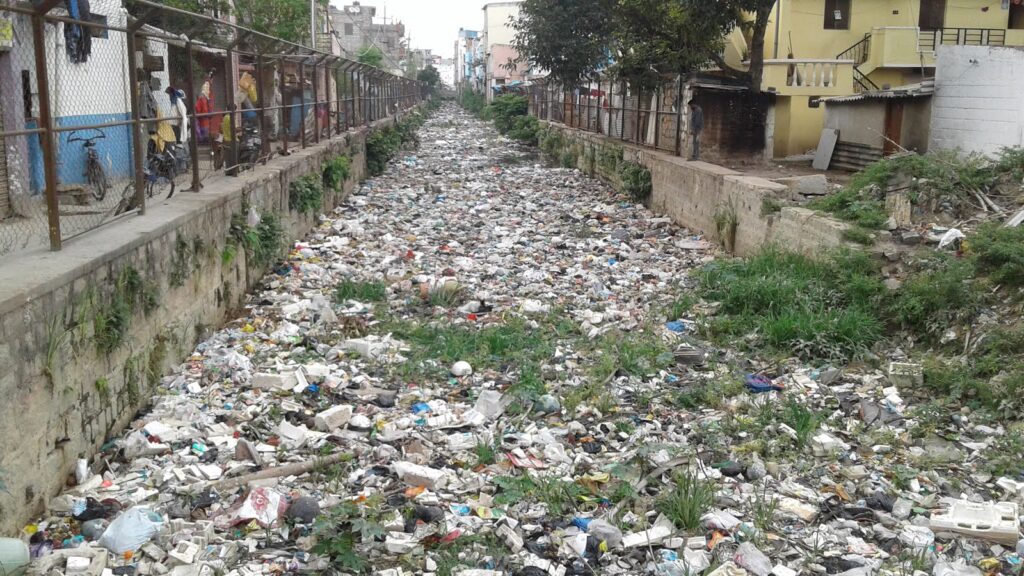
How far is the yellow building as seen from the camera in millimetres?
20766

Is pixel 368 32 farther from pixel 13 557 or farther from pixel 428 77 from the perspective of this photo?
pixel 13 557

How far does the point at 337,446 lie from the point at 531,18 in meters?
18.5

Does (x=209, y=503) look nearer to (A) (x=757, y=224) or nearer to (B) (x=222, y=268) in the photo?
(B) (x=222, y=268)

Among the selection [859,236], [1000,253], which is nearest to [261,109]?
[859,236]

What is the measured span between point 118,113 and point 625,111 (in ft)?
32.2

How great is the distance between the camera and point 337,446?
4.66 meters

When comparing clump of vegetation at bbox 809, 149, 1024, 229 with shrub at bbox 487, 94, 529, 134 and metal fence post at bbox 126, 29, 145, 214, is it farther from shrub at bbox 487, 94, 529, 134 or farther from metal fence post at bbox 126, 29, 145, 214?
shrub at bbox 487, 94, 529, 134

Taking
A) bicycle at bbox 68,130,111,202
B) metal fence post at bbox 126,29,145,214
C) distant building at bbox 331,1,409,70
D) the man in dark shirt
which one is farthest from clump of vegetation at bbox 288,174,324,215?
distant building at bbox 331,1,409,70

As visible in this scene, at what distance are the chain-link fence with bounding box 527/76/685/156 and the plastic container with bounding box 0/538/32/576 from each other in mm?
11692

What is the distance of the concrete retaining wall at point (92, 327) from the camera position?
3.65m

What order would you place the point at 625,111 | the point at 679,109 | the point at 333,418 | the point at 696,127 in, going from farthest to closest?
1. the point at 625,111
2. the point at 679,109
3. the point at 696,127
4. the point at 333,418

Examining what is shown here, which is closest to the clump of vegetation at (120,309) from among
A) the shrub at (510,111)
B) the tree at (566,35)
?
the tree at (566,35)

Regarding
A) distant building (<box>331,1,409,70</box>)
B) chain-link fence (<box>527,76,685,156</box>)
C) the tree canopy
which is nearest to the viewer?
the tree canopy

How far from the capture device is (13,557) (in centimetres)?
325
